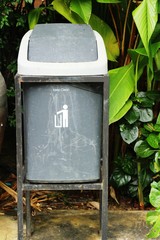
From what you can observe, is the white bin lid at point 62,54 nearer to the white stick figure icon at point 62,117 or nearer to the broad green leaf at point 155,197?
the white stick figure icon at point 62,117

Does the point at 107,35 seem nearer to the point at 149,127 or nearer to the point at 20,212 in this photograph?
the point at 149,127

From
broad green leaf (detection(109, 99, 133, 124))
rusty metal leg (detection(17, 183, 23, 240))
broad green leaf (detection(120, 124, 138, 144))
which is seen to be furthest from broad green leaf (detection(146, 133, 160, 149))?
rusty metal leg (detection(17, 183, 23, 240))

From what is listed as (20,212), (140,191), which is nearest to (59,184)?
(20,212)

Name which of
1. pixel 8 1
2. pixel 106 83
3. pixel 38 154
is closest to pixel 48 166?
pixel 38 154

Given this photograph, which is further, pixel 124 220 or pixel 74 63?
pixel 124 220

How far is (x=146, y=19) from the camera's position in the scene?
3.80 metres

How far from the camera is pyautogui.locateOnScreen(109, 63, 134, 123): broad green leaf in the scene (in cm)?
416

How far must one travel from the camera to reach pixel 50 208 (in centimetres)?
474

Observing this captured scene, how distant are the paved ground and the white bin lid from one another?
1346mm

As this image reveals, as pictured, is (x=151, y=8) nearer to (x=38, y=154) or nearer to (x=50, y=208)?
(x=38, y=154)

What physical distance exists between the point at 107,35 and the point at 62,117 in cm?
122

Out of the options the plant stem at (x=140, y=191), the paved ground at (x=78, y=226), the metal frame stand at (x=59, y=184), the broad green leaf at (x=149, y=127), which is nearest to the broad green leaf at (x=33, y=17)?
the metal frame stand at (x=59, y=184)

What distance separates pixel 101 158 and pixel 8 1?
158 centimetres

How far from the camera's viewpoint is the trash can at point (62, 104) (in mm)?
3465
